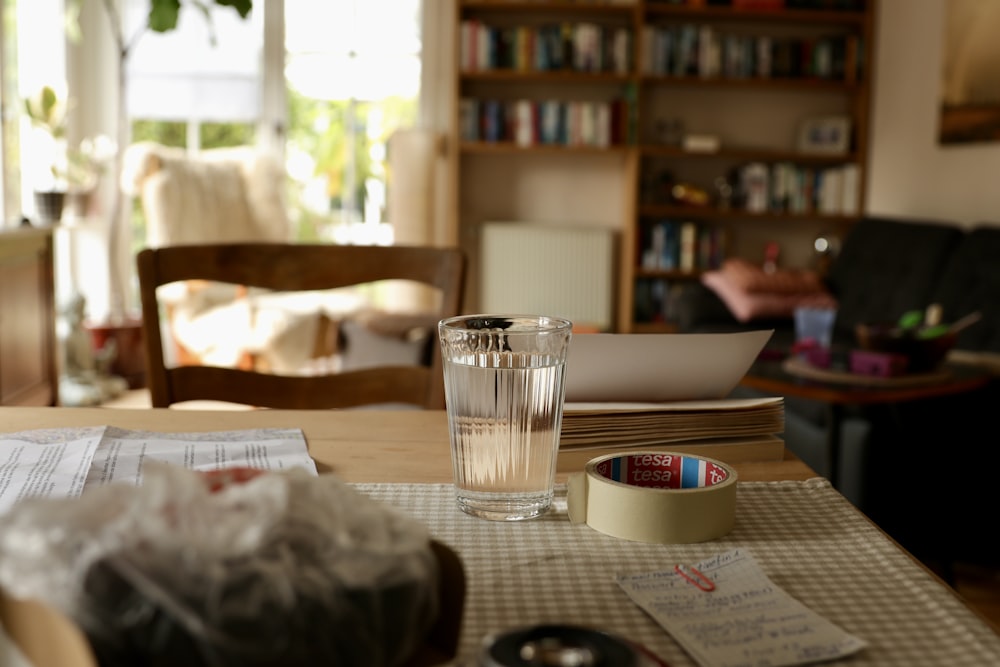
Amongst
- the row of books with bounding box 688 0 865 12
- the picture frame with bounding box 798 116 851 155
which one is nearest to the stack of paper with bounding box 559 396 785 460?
the row of books with bounding box 688 0 865 12

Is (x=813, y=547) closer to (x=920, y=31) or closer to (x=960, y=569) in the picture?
(x=960, y=569)

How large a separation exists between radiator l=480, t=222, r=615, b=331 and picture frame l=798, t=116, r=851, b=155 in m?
1.05

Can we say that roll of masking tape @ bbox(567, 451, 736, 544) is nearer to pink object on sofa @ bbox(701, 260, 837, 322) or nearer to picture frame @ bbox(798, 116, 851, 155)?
pink object on sofa @ bbox(701, 260, 837, 322)

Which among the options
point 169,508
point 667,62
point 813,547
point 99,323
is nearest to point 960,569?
point 813,547

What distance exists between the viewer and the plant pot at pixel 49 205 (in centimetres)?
393

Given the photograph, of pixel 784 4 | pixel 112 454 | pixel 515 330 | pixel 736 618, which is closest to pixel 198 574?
pixel 736 618

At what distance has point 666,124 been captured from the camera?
5.12 meters

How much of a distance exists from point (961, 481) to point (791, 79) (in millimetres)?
2850

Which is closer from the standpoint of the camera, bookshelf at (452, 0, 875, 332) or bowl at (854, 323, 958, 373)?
bowl at (854, 323, 958, 373)

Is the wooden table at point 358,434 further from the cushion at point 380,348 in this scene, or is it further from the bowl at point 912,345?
the cushion at point 380,348

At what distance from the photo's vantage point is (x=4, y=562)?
0.35 meters

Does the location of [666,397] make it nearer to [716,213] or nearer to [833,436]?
[833,436]

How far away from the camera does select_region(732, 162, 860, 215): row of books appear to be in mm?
5055

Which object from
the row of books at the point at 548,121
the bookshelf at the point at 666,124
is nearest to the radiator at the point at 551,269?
the bookshelf at the point at 666,124
